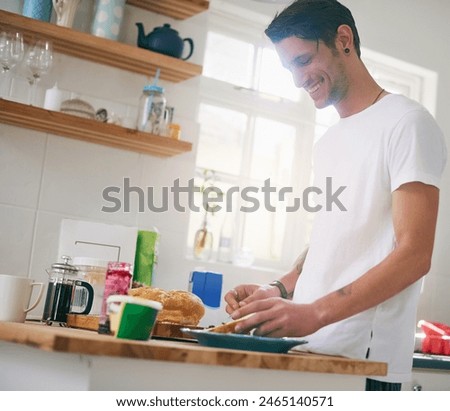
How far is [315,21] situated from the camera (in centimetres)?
164

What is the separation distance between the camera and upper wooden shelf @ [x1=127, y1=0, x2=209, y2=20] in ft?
8.57

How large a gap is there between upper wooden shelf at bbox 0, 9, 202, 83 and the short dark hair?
92cm

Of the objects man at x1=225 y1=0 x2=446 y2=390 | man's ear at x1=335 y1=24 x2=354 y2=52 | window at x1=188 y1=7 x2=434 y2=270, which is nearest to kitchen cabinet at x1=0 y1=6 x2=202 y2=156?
window at x1=188 y1=7 x2=434 y2=270

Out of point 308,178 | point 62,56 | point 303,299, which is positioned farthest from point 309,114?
point 303,299

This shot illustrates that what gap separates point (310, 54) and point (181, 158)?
1.14m

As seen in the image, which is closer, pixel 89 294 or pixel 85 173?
pixel 89 294

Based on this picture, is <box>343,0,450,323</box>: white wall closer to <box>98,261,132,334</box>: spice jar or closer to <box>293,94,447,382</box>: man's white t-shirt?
<box>293,94,447,382</box>: man's white t-shirt

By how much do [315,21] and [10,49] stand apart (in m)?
1.15

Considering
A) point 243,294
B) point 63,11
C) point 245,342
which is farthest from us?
point 63,11

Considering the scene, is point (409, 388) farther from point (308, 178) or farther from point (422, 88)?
point (422, 88)

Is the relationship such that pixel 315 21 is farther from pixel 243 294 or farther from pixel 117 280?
pixel 117 280

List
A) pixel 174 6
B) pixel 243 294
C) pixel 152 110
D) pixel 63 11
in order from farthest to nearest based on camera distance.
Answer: pixel 174 6
pixel 152 110
pixel 63 11
pixel 243 294

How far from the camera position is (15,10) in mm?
2451

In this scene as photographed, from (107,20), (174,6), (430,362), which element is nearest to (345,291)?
(430,362)
